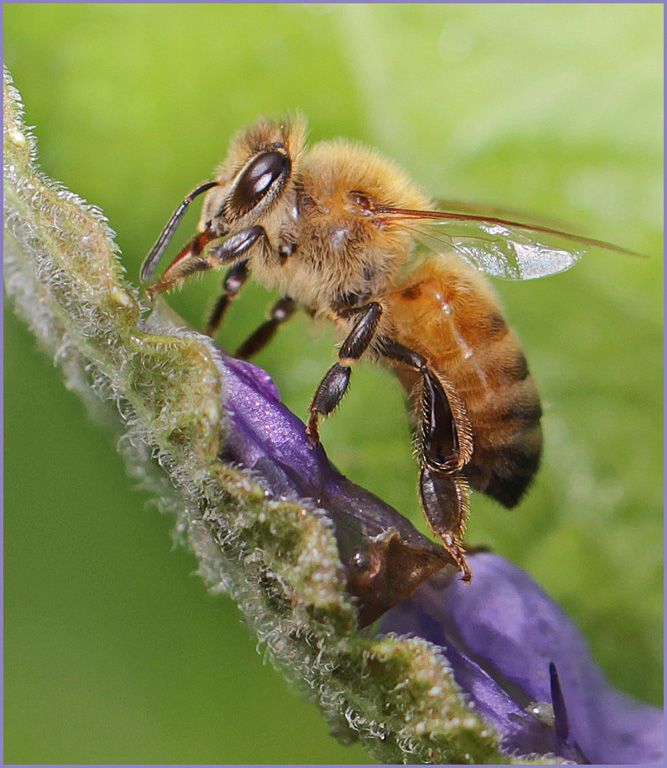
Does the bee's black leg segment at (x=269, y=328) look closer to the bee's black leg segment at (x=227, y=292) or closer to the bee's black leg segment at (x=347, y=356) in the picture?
the bee's black leg segment at (x=227, y=292)

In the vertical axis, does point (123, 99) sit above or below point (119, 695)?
above

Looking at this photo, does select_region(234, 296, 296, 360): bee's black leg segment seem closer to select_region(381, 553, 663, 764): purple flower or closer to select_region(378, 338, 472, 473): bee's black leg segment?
select_region(378, 338, 472, 473): bee's black leg segment

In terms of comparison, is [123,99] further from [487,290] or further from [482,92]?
[487,290]

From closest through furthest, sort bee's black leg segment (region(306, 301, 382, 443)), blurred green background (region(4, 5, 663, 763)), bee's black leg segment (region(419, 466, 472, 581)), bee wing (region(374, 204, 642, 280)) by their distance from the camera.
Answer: bee's black leg segment (region(419, 466, 472, 581)) < bee's black leg segment (region(306, 301, 382, 443)) < bee wing (region(374, 204, 642, 280)) < blurred green background (region(4, 5, 663, 763))

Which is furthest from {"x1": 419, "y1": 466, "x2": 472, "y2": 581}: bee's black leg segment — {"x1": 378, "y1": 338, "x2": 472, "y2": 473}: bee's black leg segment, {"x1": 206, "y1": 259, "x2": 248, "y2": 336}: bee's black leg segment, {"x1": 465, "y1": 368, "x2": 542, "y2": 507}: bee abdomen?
{"x1": 206, "y1": 259, "x2": 248, "y2": 336}: bee's black leg segment

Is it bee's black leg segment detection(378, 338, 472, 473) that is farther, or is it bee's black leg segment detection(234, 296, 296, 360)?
bee's black leg segment detection(234, 296, 296, 360)

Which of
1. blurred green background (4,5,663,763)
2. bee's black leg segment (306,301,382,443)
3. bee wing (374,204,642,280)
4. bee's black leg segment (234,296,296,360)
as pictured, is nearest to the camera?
bee's black leg segment (306,301,382,443)

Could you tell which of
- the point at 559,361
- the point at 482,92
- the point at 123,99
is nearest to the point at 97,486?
the point at 123,99
